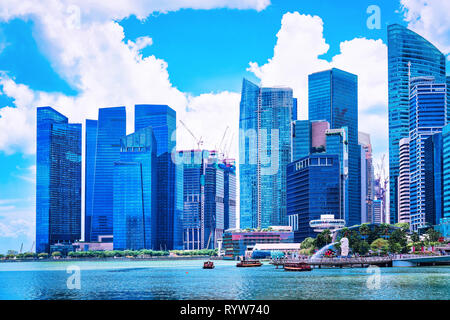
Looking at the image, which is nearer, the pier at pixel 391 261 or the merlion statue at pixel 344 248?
the pier at pixel 391 261

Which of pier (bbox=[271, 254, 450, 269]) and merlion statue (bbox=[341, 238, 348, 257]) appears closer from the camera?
pier (bbox=[271, 254, 450, 269])

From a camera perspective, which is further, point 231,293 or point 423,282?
point 423,282

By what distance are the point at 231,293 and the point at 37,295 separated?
32.8 m

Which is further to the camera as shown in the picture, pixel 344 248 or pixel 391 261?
pixel 344 248

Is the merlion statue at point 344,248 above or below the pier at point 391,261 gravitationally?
above

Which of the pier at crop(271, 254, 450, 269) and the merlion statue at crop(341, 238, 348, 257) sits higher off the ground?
the merlion statue at crop(341, 238, 348, 257)

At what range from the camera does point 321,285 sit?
109 meters

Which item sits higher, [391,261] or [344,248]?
[344,248]
